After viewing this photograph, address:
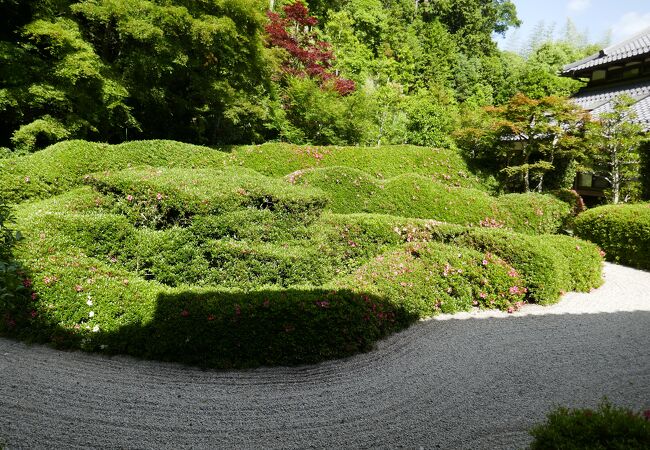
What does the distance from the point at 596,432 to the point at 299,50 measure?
17907 mm

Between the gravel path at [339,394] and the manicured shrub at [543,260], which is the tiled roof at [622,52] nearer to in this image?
the manicured shrub at [543,260]

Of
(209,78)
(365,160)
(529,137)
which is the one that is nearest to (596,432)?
(365,160)

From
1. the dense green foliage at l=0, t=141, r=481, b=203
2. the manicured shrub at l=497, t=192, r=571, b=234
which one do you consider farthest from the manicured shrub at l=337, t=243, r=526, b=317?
the dense green foliage at l=0, t=141, r=481, b=203

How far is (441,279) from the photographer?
20.5 feet

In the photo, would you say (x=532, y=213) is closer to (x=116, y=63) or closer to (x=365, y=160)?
(x=365, y=160)

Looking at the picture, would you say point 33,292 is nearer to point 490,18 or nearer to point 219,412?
point 219,412

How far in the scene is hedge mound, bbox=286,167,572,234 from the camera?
31.8 feet

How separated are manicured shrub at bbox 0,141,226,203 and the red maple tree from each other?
7170mm

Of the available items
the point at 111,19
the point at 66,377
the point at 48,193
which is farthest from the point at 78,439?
the point at 111,19

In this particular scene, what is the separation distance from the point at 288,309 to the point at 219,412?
136 cm

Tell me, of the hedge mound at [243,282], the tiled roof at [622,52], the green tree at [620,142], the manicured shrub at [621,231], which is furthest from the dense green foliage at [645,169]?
the hedge mound at [243,282]

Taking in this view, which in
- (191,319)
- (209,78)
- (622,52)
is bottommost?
(191,319)

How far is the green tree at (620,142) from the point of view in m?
11.8

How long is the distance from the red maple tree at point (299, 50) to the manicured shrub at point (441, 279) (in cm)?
1145
